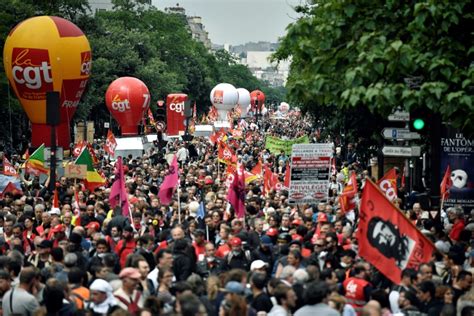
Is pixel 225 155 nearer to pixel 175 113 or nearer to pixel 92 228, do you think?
pixel 92 228

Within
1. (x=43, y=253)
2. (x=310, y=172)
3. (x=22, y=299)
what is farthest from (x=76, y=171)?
(x=22, y=299)

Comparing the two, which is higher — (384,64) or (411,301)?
(384,64)

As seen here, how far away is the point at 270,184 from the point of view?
31.2 m

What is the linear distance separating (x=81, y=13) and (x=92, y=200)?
54339 mm

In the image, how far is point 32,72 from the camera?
46969 mm

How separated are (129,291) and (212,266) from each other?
11.1 feet

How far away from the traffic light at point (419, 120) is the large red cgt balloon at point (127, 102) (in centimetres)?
4581

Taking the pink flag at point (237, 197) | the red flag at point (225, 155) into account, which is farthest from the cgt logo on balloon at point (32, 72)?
the pink flag at point (237, 197)

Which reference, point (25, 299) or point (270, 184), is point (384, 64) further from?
point (270, 184)

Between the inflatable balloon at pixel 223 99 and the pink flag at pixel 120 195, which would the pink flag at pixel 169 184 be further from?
the inflatable balloon at pixel 223 99

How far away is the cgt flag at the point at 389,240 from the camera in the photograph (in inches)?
538

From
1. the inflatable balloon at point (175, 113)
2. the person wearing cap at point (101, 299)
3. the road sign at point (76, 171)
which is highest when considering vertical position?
the person wearing cap at point (101, 299)

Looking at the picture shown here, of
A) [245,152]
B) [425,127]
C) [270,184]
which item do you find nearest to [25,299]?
[425,127]

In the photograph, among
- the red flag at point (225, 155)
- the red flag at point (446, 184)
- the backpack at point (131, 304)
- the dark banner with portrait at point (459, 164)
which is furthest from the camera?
the red flag at point (225, 155)
